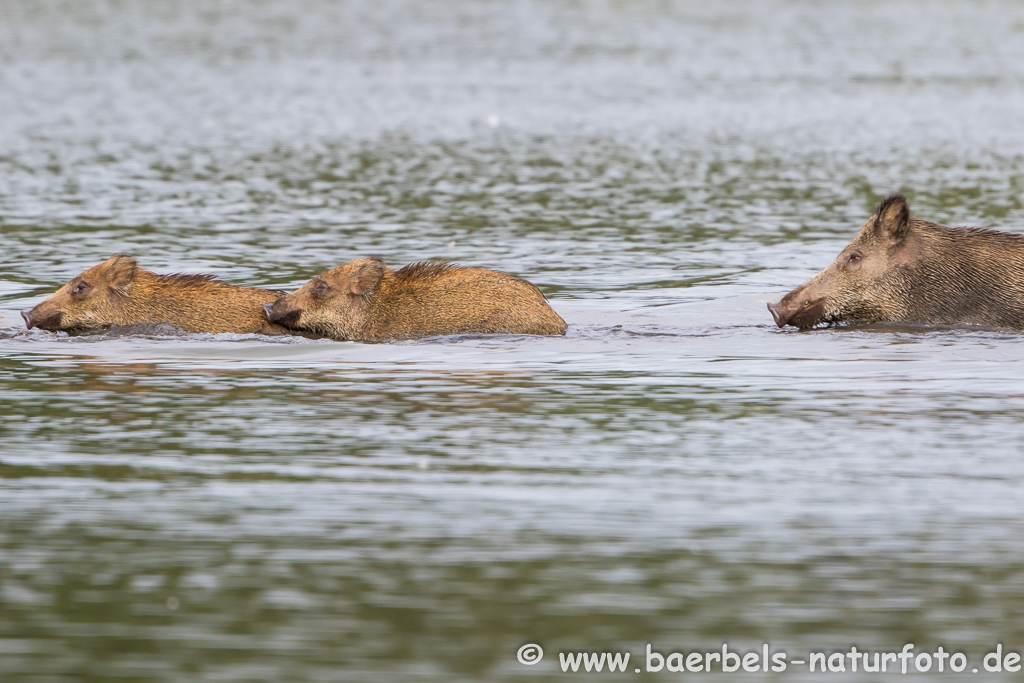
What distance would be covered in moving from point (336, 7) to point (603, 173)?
58.0 meters

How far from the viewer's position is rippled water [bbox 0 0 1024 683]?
24.8 ft

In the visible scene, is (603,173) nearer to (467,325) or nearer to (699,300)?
(699,300)

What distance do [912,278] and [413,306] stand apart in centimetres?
430

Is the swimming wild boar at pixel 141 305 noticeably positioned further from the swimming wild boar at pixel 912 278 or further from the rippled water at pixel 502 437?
the swimming wild boar at pixel 912 278

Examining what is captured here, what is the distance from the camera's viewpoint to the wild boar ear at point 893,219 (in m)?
16.6

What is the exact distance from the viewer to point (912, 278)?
16703mm

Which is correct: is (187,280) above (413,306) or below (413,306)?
above

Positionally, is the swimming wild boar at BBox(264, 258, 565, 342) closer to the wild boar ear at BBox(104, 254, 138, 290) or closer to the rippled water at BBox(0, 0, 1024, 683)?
the rippled water at BBox(0, 0, 1024, 683)

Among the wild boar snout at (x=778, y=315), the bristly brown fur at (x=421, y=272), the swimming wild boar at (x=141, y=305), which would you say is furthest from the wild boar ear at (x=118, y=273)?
the wild boar snout at (x=778, y=315)

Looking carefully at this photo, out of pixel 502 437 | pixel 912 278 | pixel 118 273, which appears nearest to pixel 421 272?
pixel 118 273

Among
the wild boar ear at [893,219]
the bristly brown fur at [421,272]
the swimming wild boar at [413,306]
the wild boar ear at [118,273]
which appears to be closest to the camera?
the swimming wild boar at [413,306]

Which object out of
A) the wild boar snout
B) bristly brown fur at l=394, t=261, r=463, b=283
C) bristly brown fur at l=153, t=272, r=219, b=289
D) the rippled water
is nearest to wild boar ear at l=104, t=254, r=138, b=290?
bristly brown fur at l=153, t=272, r=219, b=289

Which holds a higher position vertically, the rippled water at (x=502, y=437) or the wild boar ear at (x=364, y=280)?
the wild boar ear at (x=364, y=280)

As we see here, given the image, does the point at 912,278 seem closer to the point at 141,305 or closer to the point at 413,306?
the point at 413,306
